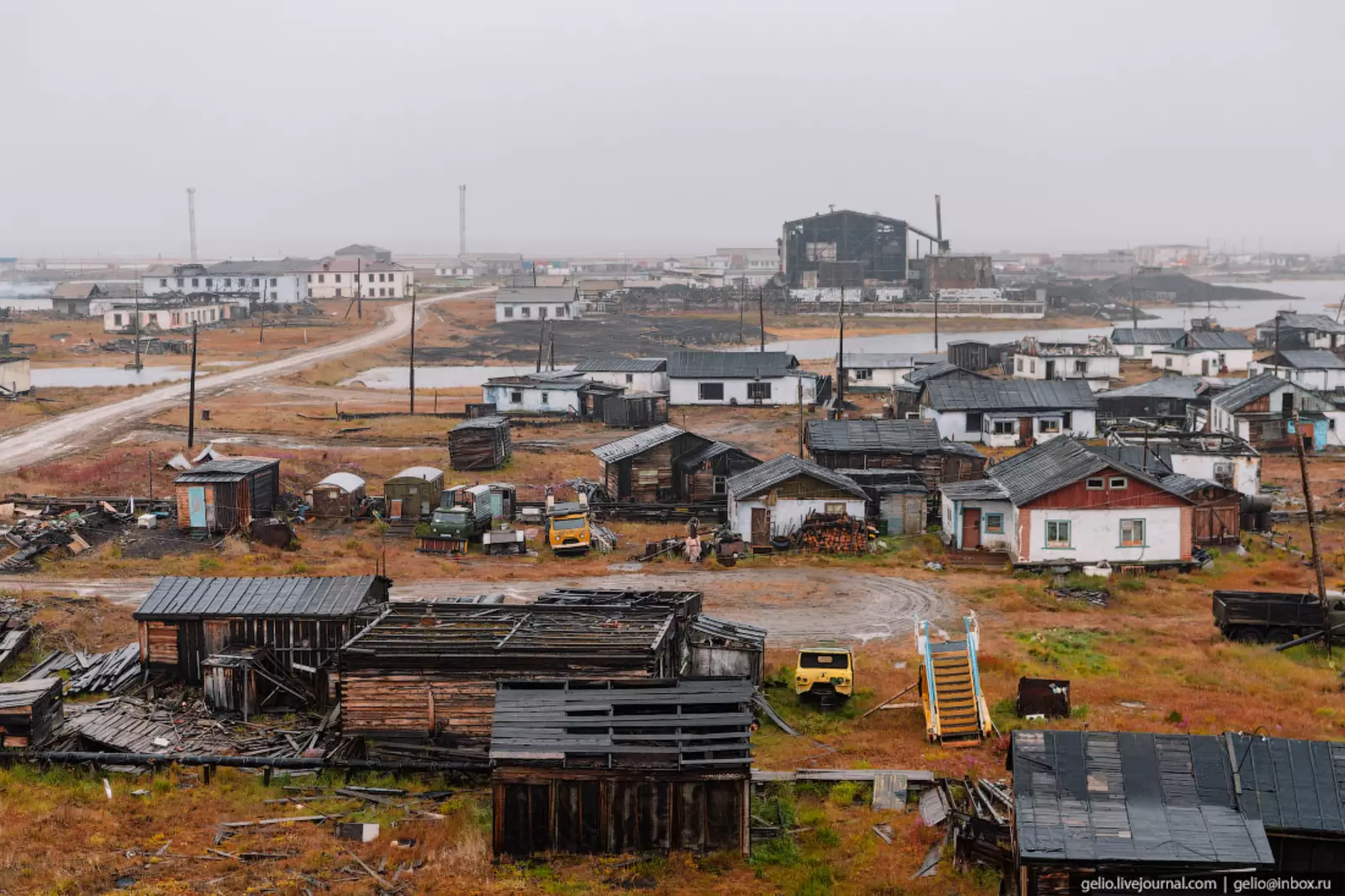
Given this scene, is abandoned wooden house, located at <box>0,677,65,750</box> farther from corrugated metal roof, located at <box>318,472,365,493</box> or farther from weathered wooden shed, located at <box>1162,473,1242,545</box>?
weathered wooden shed, located at <box>1162,473,1242,545</box>

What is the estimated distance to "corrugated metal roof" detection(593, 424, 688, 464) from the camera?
47.2m

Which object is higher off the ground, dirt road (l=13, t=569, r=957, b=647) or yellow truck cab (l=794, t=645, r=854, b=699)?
yellow truck cab (l=794, t=645, r=854, b=699)

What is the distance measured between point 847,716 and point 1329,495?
3172cm

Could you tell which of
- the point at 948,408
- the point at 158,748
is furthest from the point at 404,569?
the point at 948,408

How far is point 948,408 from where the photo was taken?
61438mm

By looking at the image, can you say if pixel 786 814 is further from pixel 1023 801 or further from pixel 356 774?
pixel 356 774

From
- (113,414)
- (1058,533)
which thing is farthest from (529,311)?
(1058,533)

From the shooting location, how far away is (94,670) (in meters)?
27.6

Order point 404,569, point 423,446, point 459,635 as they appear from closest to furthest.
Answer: point 459,635, point 404,569, point 423,446

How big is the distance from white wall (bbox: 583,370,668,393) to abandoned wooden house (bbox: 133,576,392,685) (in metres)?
49.6

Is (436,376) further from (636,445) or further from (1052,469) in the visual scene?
(1052,469)

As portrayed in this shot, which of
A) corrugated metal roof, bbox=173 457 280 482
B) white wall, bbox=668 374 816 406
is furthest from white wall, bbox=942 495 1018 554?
white wall, bbox=668 374 816 406

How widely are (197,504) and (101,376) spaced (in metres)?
47.5

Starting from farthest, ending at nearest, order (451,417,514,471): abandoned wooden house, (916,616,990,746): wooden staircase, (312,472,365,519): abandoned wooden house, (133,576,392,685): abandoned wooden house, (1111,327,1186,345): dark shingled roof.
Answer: (1111,327,1186,345): dark shingled roof, (451,417,514,471): abandoned wooden house, (312,472,365,519): abandoned wooden house, (133,576,392,685): abandoned wooden house, (916,616,990,746): wooden staircase
